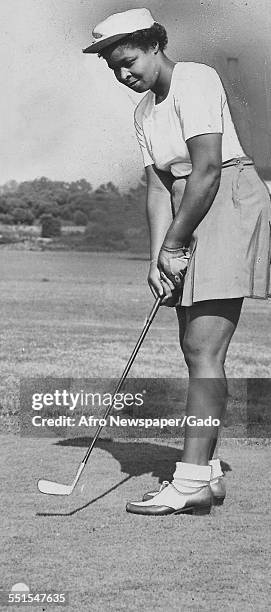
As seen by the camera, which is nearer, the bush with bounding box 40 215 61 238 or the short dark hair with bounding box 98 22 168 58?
the short dark hair with bounding box 98 22 168 58

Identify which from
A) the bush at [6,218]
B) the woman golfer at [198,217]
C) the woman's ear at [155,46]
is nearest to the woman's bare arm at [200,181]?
the woman golfer at [198,217]

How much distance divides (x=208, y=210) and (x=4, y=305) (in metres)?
4.75

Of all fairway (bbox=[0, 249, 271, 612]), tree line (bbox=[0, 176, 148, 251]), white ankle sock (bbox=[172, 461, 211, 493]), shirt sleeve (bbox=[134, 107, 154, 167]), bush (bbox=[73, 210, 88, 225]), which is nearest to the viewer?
fairway (bbox=[0, 249, 271, 612])

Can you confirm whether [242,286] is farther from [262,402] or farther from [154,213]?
[262,402]

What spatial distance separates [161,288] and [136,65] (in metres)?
0.51

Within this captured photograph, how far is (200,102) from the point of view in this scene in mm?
2289

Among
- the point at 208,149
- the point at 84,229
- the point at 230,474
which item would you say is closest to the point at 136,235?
the point at 84,229

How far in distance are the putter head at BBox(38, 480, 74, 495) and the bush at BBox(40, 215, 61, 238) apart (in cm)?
416

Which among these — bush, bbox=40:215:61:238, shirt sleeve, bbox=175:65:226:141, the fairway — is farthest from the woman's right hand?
bush, bbox=40:215:61:238

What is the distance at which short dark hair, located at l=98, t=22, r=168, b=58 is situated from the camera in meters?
2.36

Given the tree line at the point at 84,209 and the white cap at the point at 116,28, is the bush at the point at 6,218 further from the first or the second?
the white cap at the point at 116,28

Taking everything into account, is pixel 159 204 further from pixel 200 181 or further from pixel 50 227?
pixel 50 227

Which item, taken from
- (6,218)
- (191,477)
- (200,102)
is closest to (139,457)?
(191,477)

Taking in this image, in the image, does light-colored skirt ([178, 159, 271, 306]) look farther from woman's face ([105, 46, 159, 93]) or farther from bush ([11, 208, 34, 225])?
bush ([11, 208, 34, 225])
